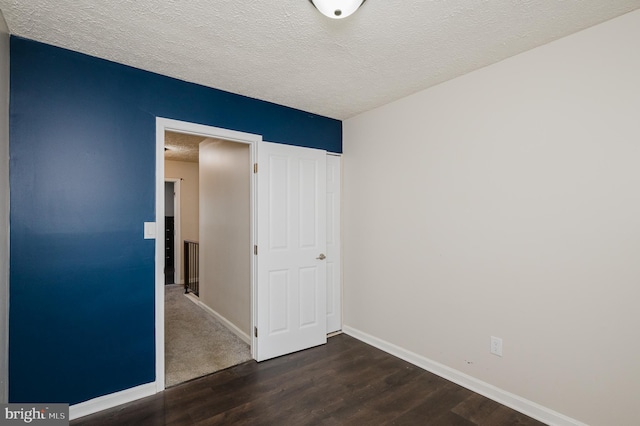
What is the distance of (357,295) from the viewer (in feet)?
11.7

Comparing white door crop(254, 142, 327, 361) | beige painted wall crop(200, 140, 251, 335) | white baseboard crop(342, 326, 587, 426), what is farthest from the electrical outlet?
beige painted wall crop(200, 140, 251, 335)

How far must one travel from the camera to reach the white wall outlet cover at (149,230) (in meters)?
2.37

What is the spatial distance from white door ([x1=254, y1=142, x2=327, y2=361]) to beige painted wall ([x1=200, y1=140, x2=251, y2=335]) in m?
0.38

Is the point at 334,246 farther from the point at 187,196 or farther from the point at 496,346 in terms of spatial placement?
the point at 187,196

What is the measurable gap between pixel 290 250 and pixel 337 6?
2244mm

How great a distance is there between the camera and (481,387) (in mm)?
2367

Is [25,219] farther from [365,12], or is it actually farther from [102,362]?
[365,12]

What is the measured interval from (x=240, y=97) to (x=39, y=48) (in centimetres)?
144

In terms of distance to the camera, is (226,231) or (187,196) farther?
(187,196)

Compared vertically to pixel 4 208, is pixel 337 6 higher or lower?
higher

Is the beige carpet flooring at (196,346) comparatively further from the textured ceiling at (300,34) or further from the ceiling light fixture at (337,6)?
the ceiling light fixture at (337,6)

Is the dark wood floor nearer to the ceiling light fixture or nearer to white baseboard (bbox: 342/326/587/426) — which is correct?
white baseboard (bbox: 342/326/587/426)

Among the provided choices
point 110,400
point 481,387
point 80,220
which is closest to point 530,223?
point 481,387

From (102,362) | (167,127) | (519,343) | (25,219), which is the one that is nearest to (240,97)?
(167,127)
